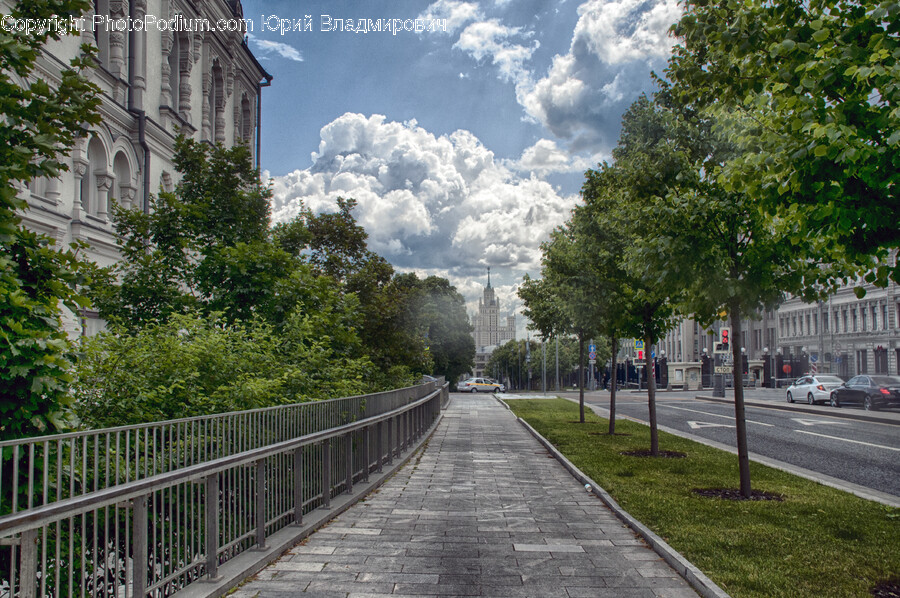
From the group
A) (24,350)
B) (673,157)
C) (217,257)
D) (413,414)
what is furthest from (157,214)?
(24,350)

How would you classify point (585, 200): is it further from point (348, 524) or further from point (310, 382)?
point (348, 524)

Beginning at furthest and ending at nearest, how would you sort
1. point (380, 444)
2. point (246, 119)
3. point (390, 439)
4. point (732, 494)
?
1. point (246, 119)
2. point (390, 439)
3. point (380, 444)
4. point (732, 494)

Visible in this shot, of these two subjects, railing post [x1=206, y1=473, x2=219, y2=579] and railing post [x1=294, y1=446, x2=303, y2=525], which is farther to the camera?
railing post [x1=294, y1=446, x2=303, y2=525]

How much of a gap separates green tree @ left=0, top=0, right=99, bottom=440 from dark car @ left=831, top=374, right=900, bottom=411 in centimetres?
3219

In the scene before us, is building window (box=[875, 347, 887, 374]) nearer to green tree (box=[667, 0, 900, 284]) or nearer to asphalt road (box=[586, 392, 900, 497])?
asphalt road (box=[586, 392, 900, 497])

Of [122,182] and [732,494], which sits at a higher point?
[122,182]

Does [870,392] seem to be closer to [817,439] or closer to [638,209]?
[817,439]

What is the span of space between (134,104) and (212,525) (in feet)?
77.9

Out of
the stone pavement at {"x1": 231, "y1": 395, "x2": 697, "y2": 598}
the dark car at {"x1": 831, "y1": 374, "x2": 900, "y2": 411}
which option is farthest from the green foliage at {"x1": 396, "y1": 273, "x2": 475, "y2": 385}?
the stone pavement at {"x1": 231, "y1": 395, "x2": 697, "y2": 598}

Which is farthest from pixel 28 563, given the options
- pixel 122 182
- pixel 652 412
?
pixel 122 182

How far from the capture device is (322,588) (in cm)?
547

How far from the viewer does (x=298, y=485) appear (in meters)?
7.45

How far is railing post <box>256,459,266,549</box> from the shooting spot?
20.9ft

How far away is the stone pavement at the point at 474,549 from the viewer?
5523 millimetres
